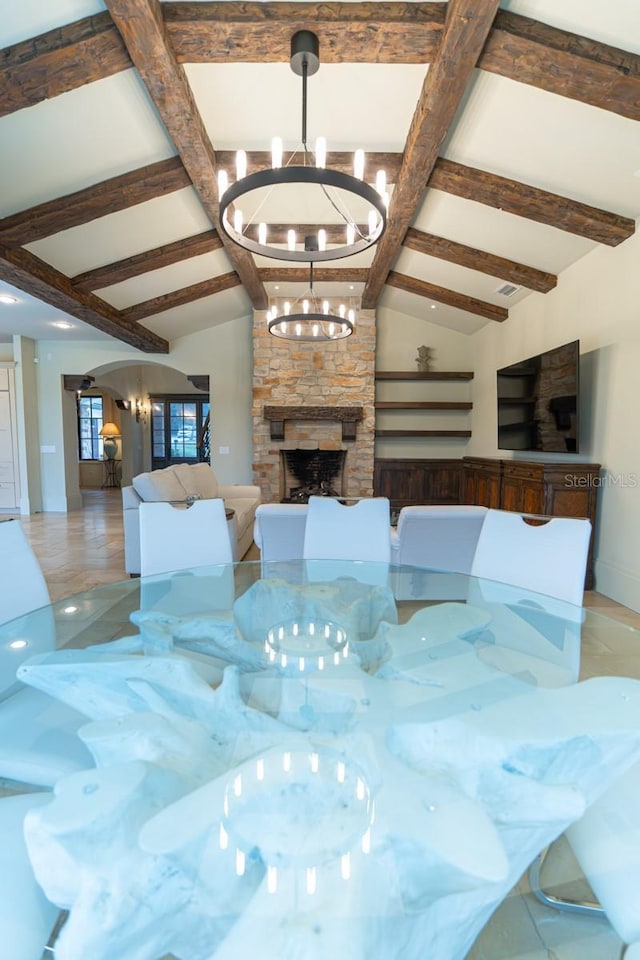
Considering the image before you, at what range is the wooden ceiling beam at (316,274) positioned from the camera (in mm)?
5574

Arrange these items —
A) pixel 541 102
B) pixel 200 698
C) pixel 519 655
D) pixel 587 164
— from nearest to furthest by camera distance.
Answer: pixel 200 698, pixel 519 655, pixel 541 102, pixel 587 164

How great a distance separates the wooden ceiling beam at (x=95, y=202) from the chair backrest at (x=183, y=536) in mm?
2552

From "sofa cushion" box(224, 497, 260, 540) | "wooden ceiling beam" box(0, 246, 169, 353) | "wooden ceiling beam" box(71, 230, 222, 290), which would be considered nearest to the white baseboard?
"sofa cushion" box(224, 497, 260, 540)

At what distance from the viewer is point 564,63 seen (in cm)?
220

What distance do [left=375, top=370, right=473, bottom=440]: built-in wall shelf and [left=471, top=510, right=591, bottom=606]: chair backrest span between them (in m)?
4.91

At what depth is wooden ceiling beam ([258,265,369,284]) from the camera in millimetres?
5574

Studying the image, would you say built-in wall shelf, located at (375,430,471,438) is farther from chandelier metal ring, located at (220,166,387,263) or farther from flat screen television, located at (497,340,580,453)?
chandelier metal ring, located at (220,166,387,263)

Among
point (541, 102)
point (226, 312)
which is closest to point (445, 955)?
point (541, 102)

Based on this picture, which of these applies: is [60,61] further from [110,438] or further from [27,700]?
[110,438]

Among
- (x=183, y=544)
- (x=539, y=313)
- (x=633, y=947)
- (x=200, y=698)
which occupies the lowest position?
(x=633, y=947)

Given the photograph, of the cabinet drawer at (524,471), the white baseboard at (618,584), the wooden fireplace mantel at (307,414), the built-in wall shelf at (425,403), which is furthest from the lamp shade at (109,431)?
the white baseboard at (618,584)

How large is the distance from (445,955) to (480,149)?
386 centimetres

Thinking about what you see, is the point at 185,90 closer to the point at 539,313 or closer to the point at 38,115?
the point at 38,115

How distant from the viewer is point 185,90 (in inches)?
98.9
